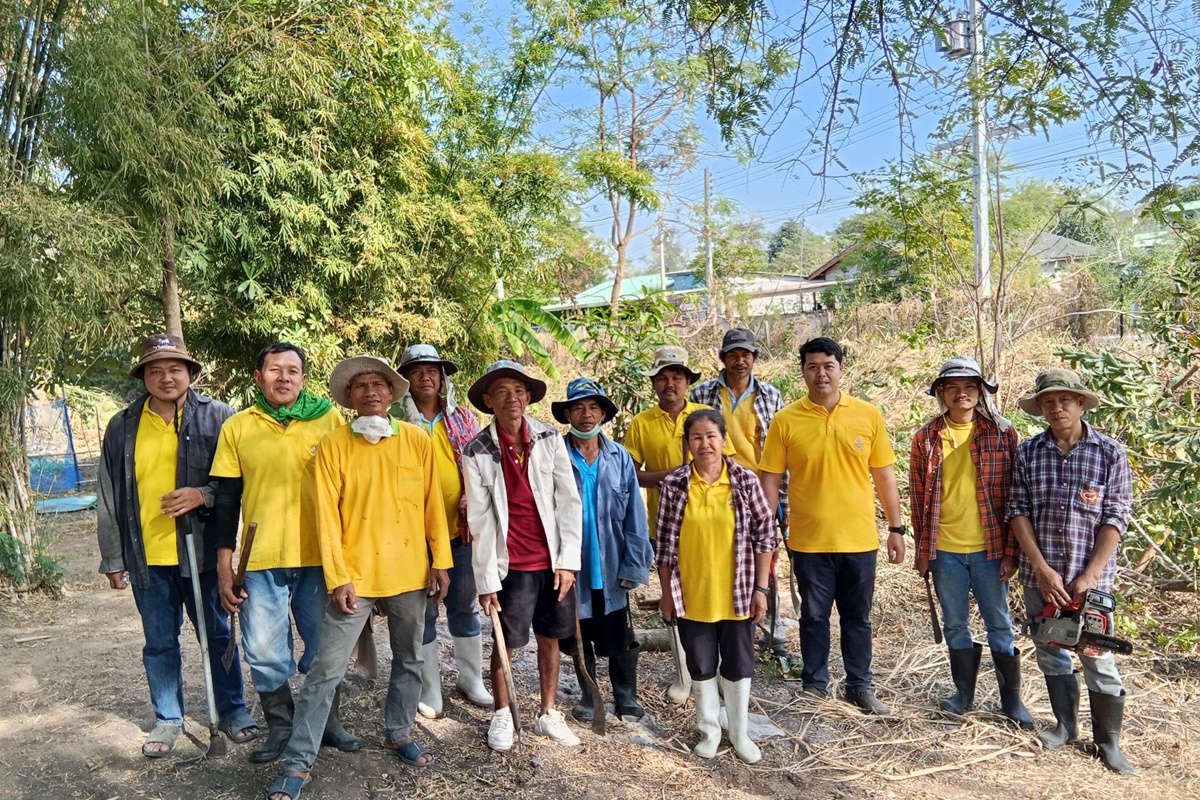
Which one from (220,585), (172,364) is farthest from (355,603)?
(172,364)

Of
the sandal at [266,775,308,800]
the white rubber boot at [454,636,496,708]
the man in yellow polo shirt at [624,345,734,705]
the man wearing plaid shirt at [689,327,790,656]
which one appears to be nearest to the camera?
the sandal at [266,775,308,800]

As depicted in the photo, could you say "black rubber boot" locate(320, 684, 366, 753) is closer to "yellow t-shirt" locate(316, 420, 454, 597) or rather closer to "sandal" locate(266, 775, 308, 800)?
"sandal" locate(266, 775, 308, 800)

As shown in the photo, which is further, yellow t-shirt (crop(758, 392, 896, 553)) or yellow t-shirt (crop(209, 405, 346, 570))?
yellow t-shirt (crop(758, 392, 896, 553))

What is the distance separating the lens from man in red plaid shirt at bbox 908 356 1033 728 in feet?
12.1

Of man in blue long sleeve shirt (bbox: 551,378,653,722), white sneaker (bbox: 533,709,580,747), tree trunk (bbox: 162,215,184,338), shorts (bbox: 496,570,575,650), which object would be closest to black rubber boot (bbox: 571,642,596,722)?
man in blue long sleeve shirt (bbox: 551,378,653,722)

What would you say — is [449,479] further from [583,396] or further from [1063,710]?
[1063,710]

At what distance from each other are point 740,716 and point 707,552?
70cm

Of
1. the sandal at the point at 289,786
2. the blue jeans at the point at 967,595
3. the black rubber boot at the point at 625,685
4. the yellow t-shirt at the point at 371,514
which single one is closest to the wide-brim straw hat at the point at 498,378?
the yellow t-shirt at the point at 371,514

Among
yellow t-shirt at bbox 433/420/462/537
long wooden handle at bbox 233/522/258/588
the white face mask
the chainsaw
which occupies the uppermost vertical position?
the white face mask

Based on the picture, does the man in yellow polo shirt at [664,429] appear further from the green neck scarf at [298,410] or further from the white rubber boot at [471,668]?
the green neck scarf at [298,410]

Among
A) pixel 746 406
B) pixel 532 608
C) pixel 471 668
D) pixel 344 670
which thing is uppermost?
pixel 746 406

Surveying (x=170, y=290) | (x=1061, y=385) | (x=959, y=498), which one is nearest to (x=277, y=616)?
(x=959, y=498)

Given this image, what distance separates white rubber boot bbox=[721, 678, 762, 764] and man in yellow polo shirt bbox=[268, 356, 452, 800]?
1.26m

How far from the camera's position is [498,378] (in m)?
3.53
